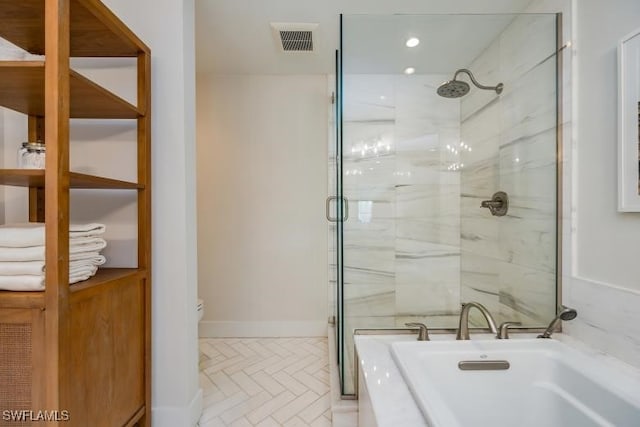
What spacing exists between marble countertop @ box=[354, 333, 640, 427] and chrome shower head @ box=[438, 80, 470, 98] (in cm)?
156

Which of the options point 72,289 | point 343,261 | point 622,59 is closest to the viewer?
point 72,289

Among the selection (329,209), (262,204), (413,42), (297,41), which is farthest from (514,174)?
(262,204)

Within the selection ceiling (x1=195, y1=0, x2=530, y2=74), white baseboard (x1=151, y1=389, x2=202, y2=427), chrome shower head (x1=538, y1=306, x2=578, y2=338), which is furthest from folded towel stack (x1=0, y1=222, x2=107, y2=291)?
chrome shower head (x1=538, y1=306, x2=578, y2=338)

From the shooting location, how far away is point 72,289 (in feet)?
3.17

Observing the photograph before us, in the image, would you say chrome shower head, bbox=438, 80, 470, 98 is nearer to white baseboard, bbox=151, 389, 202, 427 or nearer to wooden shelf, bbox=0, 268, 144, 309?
wooden shelf, bbox=0, 268, 144, 309

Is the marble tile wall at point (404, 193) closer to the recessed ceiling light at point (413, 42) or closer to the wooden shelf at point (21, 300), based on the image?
the recessed ceiling light at point (413, 42)

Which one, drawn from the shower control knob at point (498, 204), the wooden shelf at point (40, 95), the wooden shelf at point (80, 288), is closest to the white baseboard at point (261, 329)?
the wooden shelf at point (80, 288)

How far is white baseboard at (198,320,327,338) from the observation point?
2484 millimetres

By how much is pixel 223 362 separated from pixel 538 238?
2.18 meters

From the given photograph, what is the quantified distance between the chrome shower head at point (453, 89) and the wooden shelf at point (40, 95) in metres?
1.88

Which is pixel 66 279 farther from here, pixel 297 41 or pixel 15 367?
pixel 297 41

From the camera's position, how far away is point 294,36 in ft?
6.36

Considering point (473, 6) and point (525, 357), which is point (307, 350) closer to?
point (525, 357)

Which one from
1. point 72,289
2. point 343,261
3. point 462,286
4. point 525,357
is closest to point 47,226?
point 72,289
